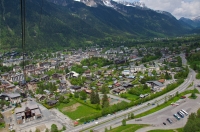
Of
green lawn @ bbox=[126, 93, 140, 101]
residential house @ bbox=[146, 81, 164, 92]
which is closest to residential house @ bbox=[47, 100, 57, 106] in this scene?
green lawn @ bbox=[126, 93, 140, 101]

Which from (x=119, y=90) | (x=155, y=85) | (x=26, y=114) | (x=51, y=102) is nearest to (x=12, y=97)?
(x=51, y=102)

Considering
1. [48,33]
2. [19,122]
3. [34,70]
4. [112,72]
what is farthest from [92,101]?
[48,33]

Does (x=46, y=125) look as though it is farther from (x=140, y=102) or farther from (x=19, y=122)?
(x=140, y=102)

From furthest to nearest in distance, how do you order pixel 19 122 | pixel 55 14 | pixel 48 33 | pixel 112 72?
pixel 55 14, pixel 48 33, pixel 112 72, pixel 19 122

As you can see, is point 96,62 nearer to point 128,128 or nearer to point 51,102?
point 51,102

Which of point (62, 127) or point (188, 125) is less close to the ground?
point (188, 125)

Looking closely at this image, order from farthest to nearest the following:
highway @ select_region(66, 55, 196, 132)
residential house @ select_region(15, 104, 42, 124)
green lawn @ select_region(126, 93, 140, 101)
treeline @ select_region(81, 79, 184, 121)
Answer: green lawn @ select_region(126, 93, 140, 101), residential house @ select_region(15, 104, 42, 124), treeline @ select_region(81, 79, 184, 121), highway @ select_region(66, 55, 196, 132)

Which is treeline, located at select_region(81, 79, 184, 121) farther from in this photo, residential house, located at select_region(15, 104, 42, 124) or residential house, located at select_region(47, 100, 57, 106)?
residential house, located at select_region(47, 100, 57, 106)

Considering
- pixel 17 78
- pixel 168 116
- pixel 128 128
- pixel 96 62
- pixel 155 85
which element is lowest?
pixel 128 128
